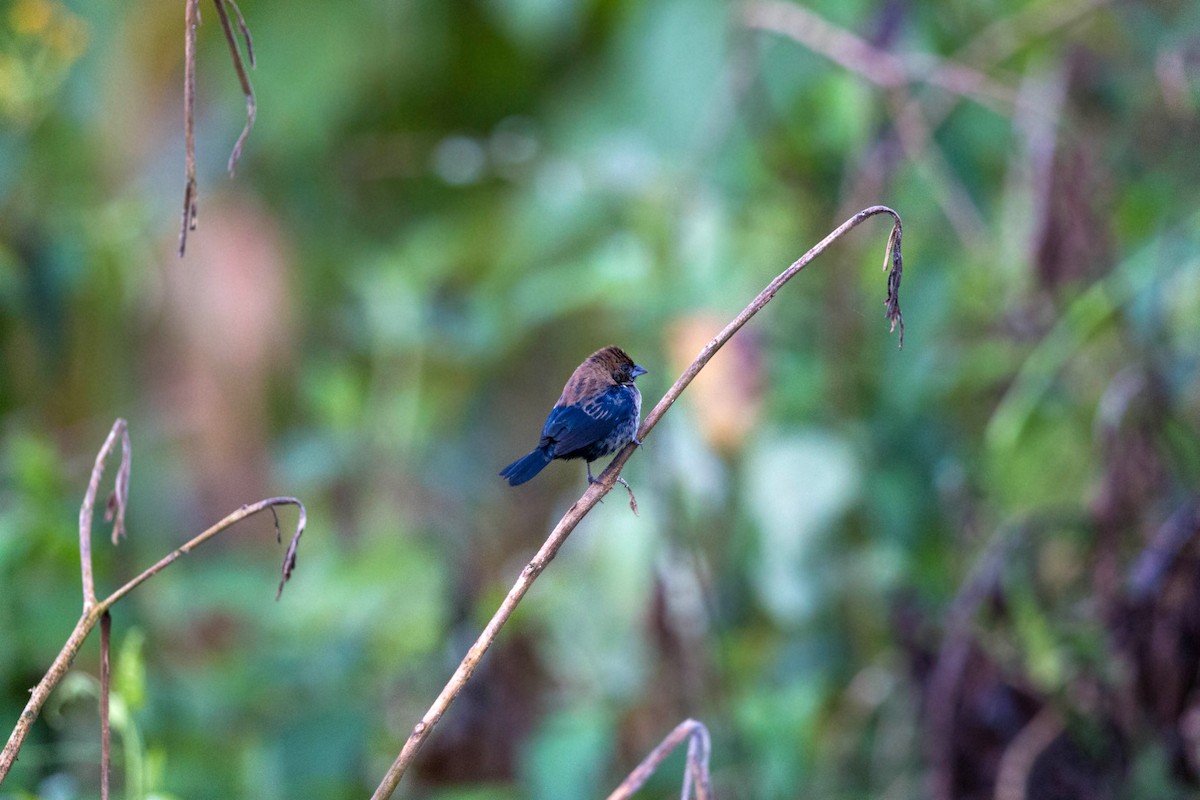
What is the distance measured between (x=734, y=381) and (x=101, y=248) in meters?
1.93

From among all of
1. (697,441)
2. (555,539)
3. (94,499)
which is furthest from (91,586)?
(697,441)

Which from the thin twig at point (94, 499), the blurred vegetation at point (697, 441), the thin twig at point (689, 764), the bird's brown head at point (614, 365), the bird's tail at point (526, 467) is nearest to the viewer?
the thin twig at point (689, 764)

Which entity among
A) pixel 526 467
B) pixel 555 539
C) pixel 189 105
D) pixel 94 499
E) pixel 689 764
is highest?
pixel 189 105

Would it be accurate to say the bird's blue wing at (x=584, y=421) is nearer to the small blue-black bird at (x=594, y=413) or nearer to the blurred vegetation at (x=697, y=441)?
the small blue-black bird at (x=594, y=413)

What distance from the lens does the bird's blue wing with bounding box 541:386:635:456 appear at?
1532 mm

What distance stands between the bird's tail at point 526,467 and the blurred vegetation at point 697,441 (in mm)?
492

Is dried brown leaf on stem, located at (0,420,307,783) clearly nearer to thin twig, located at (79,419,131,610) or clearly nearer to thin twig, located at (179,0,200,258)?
thin twig, located at (79,419,131,610)

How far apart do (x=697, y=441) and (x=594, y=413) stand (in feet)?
6.49

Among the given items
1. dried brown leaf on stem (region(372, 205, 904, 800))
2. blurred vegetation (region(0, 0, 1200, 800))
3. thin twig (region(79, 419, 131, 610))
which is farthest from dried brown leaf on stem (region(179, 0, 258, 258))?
blurred vegetation (region(0, 0, 1200, 800))

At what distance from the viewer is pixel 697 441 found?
3.50 metres

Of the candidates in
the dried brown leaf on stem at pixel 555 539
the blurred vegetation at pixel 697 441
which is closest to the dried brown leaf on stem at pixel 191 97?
the dried brown leaf on stem at pixel 555 539

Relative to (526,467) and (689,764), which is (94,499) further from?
(689,764)

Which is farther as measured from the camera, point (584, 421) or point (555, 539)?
point (584, 421)

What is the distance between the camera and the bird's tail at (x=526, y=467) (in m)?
1.43
